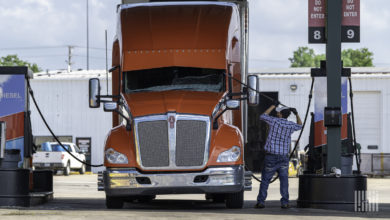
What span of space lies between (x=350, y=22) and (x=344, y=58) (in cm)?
11754

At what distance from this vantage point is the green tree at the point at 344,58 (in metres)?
130

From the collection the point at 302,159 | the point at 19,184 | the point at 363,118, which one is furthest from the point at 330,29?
the point at 363,118

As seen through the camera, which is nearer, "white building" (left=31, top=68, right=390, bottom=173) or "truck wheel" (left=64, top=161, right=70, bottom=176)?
"truck wheel" (left=64, top=161, right=70, bottom=176)

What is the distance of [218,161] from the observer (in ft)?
49.2

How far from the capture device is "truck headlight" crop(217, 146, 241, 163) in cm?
1501

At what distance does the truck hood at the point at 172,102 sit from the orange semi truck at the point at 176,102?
18mm

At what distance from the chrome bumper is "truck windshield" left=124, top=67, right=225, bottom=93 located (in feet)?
6.32

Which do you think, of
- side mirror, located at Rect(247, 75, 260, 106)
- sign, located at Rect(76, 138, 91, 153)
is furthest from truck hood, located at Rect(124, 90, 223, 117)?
sign, located at Rect(76, 138, 91, 153)

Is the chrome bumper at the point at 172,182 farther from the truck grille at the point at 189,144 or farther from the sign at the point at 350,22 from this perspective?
the sign at the point at 350,22

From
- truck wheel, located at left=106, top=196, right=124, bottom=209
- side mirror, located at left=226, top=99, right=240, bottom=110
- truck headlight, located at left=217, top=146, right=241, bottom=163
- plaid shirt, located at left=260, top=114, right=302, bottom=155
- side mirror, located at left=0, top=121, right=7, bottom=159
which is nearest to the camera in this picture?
truck headlight, located at left=217, top=146, right=241, bottom=163

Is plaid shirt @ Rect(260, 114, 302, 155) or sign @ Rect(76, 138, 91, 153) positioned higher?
plaid shirt @ Rect(260, 114, 302, 155)

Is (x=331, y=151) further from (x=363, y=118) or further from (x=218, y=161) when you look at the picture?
(x=363, y=118)

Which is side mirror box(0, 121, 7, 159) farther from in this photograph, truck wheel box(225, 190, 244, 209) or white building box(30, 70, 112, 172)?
white building box(30, 70, 112, 172)

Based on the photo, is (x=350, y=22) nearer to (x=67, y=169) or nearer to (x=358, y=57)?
(x=67, y=169)
